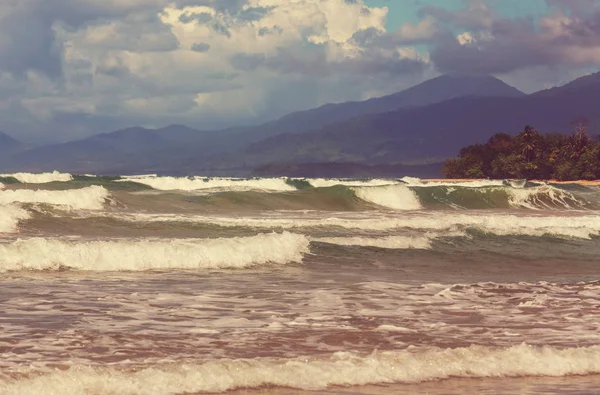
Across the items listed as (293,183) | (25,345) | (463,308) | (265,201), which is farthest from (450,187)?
(25,345)

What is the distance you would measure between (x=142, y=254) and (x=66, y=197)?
23.7 m

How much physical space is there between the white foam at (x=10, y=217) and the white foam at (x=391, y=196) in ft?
110

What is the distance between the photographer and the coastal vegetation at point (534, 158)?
420ft

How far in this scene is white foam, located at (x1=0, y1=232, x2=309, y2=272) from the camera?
23125 mm

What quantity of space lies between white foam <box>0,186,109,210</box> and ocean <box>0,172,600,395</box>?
10.6 m

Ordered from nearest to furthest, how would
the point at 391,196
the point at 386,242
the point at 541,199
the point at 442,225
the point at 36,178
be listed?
the point at 386,242
the point at 442,225
the point at 391,196
the point at 541,199
the point at 36,178

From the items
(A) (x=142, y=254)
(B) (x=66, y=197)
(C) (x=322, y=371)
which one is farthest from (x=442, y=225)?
(C) (x=322, y=371)

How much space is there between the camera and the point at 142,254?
24.4 meters

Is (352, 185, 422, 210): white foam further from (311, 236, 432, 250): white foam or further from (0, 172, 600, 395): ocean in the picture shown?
(311, 236, 432, 250): white foam

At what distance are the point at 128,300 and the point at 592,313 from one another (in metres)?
8.18

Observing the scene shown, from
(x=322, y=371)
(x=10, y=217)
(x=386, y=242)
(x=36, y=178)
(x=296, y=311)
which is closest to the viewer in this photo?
(x=322, y=371)

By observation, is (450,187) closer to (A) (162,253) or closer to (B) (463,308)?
(A) (162,253)

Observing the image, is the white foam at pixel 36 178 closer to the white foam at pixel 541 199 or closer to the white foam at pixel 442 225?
the white foam at pixel 541 199

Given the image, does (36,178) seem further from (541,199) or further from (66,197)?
(541,199)
